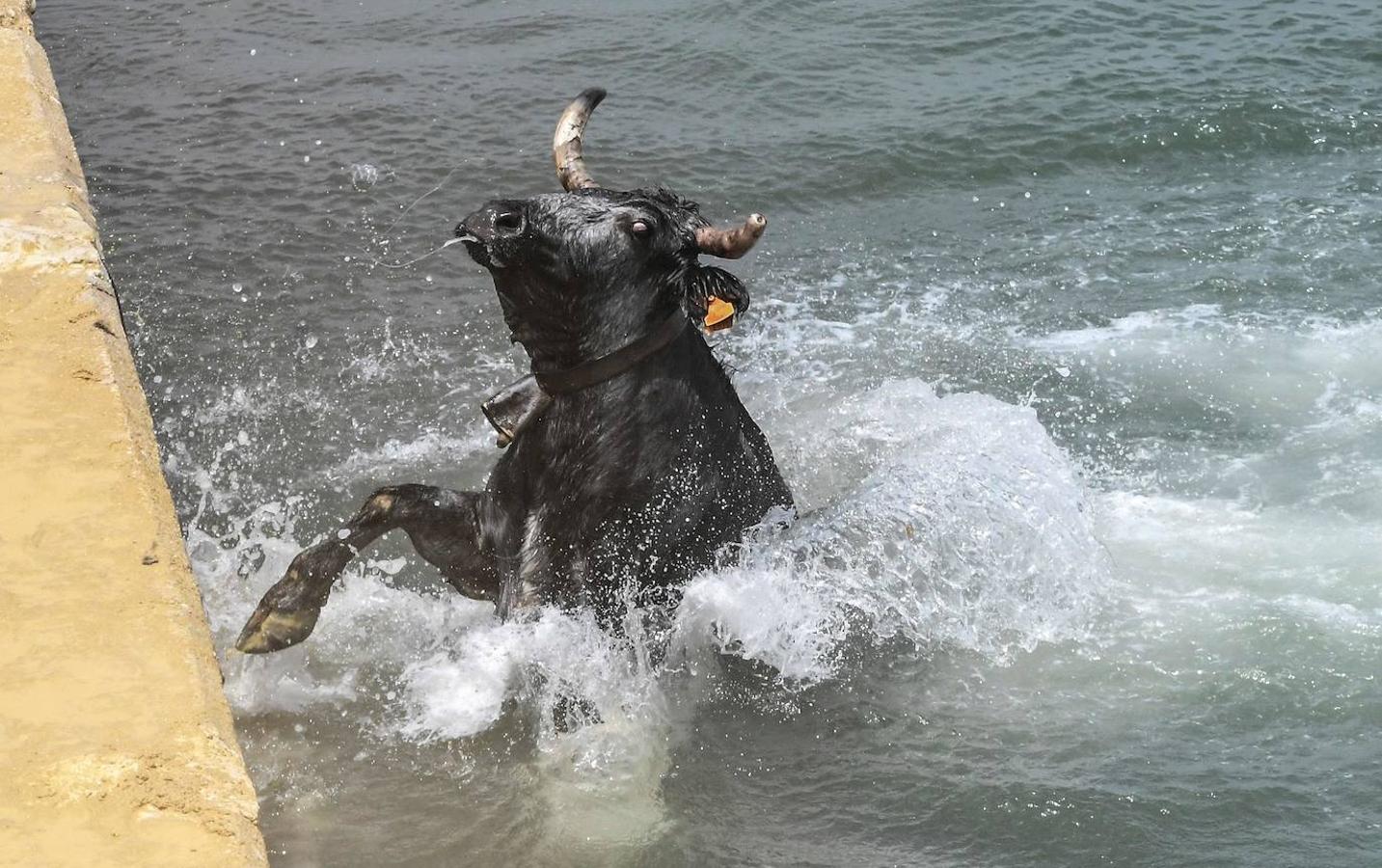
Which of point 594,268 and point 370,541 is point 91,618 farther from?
point 594,268

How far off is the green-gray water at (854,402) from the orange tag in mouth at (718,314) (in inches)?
42.5

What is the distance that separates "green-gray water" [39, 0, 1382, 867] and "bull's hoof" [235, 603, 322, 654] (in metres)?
0.34

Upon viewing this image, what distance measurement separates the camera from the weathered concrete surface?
3.09 metres

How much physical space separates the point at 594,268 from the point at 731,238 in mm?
484

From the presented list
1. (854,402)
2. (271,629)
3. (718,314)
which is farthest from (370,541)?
(854,402)

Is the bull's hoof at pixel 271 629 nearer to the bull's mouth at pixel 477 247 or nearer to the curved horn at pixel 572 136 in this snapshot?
the bull's mouth at pixel 477 247

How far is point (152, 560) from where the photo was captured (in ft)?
12.7

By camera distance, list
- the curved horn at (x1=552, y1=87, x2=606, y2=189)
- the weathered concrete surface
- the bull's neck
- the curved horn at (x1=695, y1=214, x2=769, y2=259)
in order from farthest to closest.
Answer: the curved horn at (x1=552, y1=87, x2=606, y2=189) → the bull's neck → the curved horn at (x1=695, y1=214, x2=769, y2=259) → the weathered concrete surface

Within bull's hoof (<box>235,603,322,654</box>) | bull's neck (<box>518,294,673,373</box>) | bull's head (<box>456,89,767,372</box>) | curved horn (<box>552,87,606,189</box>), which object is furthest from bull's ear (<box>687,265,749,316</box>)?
bull's hoof (<box>235,603,322,654</box>)

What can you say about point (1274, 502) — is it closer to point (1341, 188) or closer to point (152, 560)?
point (1341, 188)

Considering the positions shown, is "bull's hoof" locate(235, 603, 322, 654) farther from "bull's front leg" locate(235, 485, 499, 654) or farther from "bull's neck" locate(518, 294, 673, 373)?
"bull's neck" locate(518, 294, 673, 373)

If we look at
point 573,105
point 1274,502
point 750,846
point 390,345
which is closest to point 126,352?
point 573,105

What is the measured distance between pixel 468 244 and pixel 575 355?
497 mm

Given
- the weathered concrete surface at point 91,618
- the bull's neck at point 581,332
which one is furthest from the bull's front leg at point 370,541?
the weathered concrete surface at point 91,618
